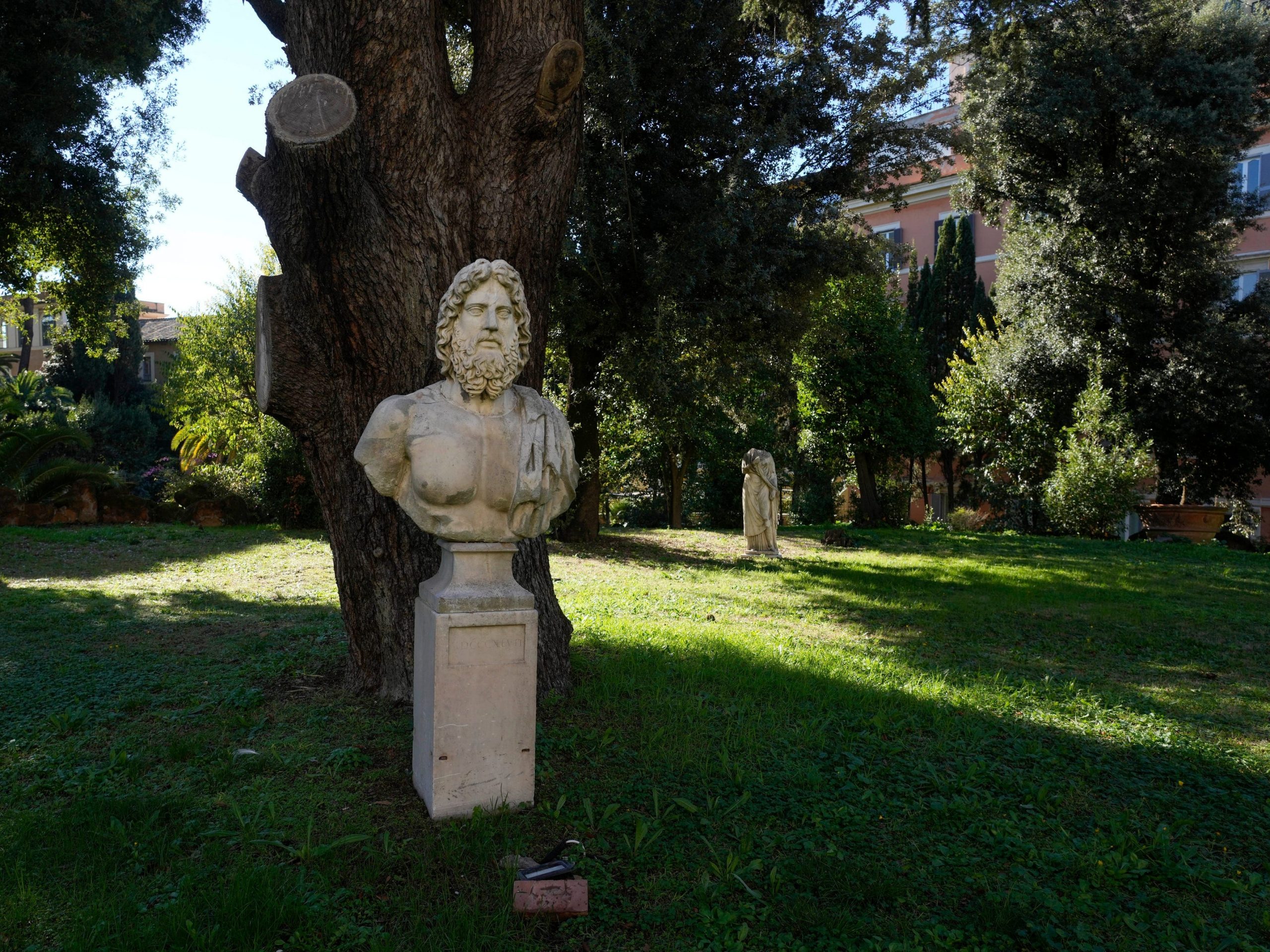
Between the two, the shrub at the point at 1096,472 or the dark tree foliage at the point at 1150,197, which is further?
the shrub at the point at 1096,472

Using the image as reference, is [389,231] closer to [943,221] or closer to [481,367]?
[481,367]

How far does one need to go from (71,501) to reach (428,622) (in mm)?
12932

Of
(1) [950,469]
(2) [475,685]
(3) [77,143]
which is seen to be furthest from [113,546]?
(1) [950,469]

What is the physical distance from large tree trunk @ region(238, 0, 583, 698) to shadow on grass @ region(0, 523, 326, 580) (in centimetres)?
628

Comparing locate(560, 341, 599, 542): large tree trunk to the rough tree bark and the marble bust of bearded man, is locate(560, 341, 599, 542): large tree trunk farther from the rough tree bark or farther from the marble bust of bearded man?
the marble bust of bearded man

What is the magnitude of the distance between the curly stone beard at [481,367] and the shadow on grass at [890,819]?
1704mm

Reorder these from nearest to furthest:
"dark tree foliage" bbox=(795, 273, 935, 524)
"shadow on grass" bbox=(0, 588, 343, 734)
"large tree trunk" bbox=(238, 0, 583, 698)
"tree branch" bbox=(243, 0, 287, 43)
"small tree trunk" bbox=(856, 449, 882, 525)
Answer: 1. "large tree trunk" bbox=(238, 0, 583, 698)
2. "shadow on grass" bbox=(0, 588, 343, 734)
3. "tree branch" bbox=(243, 0, 287, 43)
4. "dark tree foliage" bbox=(795, 273, 935, 524)
5. "small tree trunk" bbox=(856, 449, 882, 525)

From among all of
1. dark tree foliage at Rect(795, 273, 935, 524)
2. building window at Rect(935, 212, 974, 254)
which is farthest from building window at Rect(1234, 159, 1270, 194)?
dark tree foliage at Rect(795, 273, 935, 524)

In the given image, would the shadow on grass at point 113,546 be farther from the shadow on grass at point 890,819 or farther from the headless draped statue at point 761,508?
the shadow on grass at point 890,819

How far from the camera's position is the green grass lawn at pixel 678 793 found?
2736mm

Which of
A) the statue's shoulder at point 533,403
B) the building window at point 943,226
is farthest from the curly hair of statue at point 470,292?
the building window at point 943,226

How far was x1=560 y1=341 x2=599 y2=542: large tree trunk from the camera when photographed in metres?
12.1

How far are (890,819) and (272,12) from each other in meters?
5.52

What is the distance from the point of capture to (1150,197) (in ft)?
49.6
